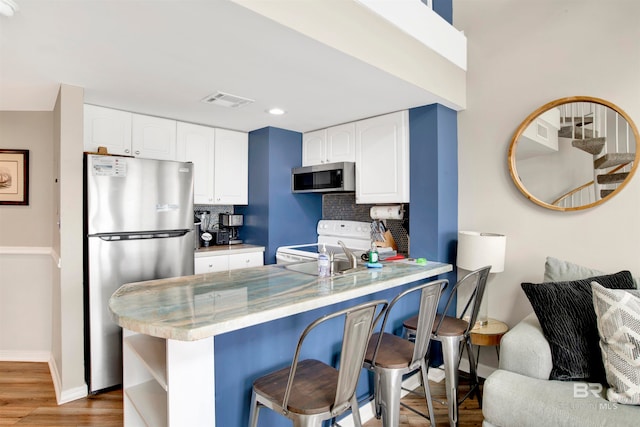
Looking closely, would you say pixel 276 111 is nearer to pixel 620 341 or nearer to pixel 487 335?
pixel 487 335

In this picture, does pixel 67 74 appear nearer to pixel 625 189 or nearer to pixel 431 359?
pixel 431 359

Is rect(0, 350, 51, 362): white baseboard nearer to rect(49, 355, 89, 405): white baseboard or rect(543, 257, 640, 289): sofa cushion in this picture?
rect(49, 355, 89, 405): white baseboard

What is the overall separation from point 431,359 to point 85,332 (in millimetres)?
2656

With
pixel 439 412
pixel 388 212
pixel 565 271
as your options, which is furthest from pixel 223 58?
pixel 439 412

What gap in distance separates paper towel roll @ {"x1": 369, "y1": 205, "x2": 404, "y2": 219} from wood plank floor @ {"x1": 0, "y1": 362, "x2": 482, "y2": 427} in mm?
1364

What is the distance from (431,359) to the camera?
2.78 meters

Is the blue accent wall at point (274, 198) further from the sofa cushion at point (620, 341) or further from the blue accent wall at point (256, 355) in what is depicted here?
the sofa cushion at point (620, 341)

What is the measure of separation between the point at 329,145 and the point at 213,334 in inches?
101

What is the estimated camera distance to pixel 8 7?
1442mm

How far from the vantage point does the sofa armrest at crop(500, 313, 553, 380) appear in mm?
1755

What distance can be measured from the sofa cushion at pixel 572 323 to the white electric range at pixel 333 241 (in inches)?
60.9

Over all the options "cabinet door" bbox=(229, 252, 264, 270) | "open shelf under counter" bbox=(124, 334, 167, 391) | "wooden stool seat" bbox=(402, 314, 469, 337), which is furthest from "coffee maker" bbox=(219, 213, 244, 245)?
"wooden stool seat" bbox=(402, 314, 469, 337)

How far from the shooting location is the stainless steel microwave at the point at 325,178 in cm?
315

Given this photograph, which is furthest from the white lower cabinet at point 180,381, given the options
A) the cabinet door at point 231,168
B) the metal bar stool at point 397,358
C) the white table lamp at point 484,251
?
the cabinet door at point 231,168
